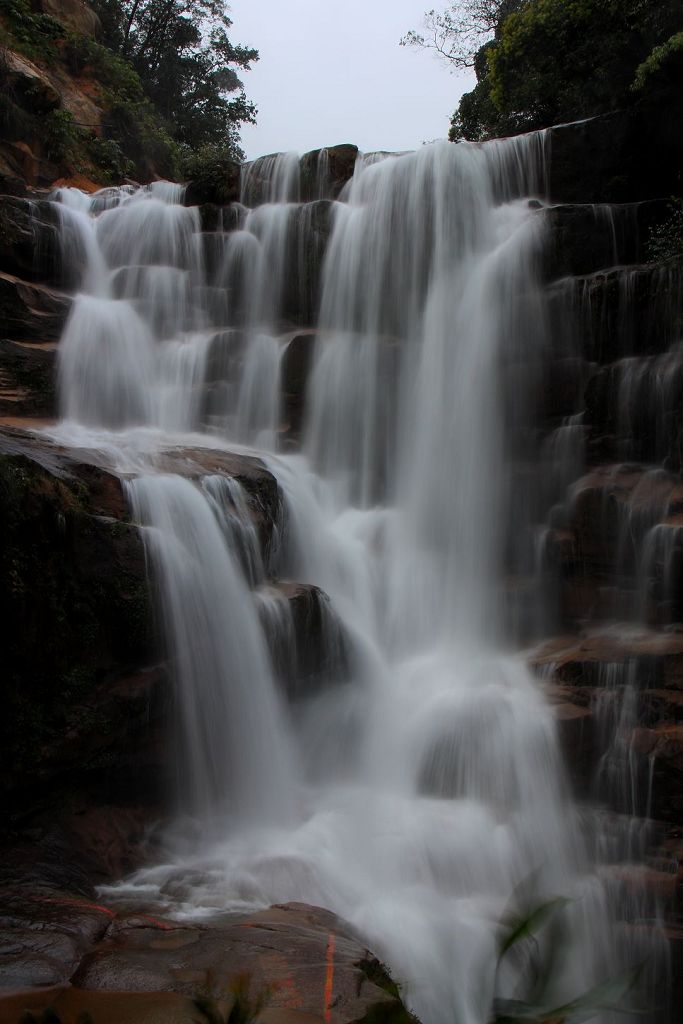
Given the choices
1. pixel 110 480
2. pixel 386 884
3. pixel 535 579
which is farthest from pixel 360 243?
pixel 386 884

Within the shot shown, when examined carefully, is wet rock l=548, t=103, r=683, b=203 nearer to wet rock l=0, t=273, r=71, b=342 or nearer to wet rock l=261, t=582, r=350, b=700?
wet rock l=0, t=273, r=71, b=342

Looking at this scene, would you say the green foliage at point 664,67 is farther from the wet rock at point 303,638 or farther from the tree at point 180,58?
the tree at point 180,58

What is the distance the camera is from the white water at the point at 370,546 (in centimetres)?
664

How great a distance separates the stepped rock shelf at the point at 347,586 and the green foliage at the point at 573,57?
9.10ft

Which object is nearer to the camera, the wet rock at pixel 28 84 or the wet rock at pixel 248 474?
the wet rock at pixel 248 474

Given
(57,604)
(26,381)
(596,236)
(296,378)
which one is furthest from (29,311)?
(596,236)

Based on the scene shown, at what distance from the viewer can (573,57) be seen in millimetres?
16125

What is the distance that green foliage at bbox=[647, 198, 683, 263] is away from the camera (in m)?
11.4

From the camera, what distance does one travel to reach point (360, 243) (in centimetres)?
1391

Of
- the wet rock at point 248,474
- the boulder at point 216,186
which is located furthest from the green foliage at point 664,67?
the wet rock at point 248,474

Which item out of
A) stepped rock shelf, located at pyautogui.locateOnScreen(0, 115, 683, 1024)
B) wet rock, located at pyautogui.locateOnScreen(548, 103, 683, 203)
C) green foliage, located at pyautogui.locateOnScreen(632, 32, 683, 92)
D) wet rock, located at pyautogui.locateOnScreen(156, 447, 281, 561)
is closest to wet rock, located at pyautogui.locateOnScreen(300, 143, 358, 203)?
stepped rock shelf, located at pyautogui.locateOnScreen(0, 115, 683, 1024)

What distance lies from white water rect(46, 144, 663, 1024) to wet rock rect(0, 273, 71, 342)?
1.01 feet

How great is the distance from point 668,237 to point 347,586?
7.04 metres

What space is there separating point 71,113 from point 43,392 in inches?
502
